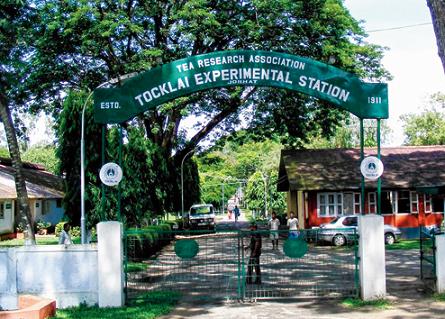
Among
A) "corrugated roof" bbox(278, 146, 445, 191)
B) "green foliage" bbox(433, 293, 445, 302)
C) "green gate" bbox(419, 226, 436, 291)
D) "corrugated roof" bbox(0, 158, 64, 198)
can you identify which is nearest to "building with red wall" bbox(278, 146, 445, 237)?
"corrugated roof" bbox(278, 146, 445, 191)

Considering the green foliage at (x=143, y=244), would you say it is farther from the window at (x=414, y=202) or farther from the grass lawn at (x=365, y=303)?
the window at (x=414, y=202)

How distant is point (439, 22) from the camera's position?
10.2 m

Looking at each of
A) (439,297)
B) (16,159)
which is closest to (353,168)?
(16,159)

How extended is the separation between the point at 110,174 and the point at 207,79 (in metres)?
3.03

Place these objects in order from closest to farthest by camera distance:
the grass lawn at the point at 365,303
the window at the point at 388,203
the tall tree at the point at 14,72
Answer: the grass lawn at the point at 365,303, the tall tree at the point at 14,72, the window at the point at 388,203

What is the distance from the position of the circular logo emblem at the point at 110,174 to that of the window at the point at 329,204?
20880mm

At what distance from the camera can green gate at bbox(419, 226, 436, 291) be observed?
13977 millimetres

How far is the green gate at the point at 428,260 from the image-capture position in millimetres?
13977

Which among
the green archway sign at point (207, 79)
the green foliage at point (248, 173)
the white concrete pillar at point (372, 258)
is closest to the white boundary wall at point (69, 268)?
the green archway sign at point (207, 79)

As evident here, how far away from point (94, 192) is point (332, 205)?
44.9 feet

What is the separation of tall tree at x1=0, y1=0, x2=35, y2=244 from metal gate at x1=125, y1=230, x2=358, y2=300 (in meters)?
6.72

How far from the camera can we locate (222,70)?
13.8m

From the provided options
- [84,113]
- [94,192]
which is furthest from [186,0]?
[94,192]

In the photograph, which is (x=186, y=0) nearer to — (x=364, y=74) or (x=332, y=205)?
(x=364, y=74)
